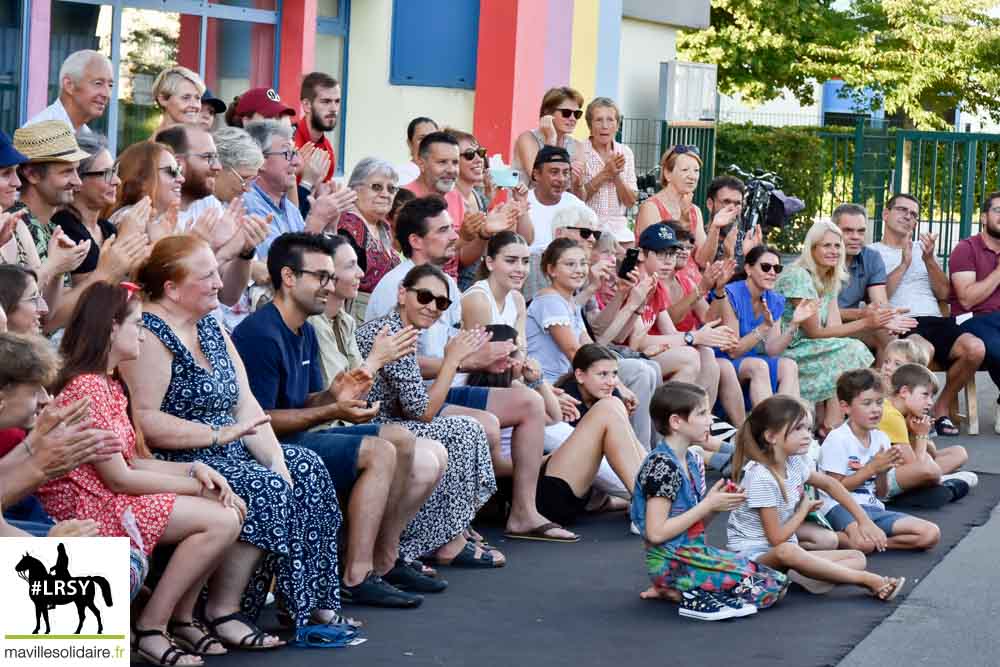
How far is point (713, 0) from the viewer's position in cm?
3086

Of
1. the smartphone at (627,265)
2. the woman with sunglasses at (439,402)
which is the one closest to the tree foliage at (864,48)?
the smartphone at (627,265)

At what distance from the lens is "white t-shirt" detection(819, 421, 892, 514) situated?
→ 26.8 feet

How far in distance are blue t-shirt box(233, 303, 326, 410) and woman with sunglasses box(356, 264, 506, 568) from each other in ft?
1.75

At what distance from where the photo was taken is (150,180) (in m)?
7.18

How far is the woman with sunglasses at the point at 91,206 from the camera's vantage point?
22.2 ft

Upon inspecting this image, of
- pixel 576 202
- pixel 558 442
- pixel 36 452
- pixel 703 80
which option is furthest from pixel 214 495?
pixel 703 80

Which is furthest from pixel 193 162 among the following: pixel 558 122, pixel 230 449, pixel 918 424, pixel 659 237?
pixel 558 122

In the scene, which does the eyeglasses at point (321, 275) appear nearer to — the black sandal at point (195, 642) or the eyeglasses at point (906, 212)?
the black sandal at point (195, 642)

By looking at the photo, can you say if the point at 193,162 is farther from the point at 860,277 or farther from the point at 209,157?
the point at 860,277

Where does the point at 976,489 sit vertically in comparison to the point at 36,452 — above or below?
below

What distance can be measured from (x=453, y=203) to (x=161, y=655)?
4705 mm

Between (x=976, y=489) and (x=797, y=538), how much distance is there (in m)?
2.46

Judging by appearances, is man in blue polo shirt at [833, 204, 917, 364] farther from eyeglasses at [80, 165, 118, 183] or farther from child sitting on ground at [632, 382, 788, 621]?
eyeglasses at [80, 165, 118, 183]

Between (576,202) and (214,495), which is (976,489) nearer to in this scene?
(576,202)
